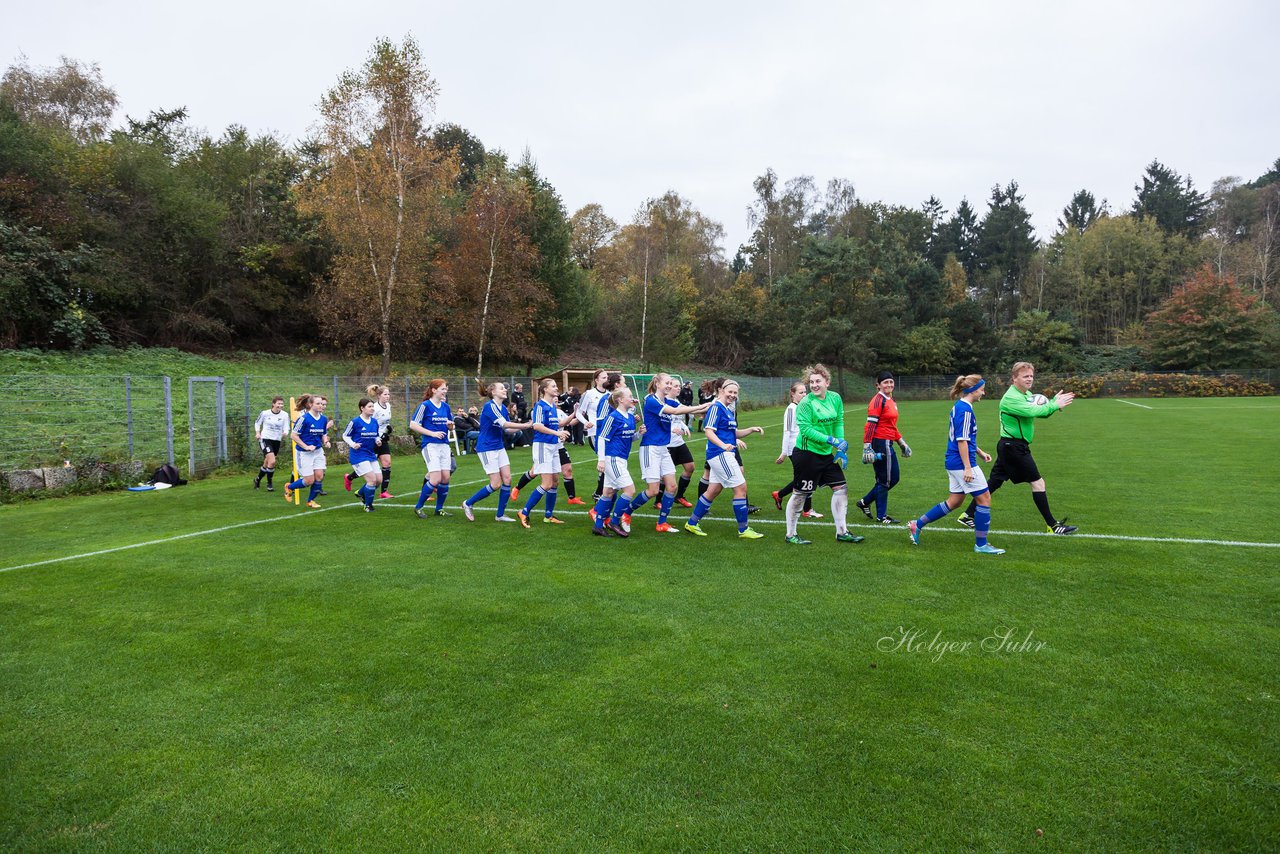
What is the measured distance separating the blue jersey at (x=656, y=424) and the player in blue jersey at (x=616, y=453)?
176mm

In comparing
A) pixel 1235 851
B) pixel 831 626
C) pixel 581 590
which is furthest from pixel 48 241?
pixel 1235 851

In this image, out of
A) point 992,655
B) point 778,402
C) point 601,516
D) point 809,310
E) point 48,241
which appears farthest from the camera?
point 809,310

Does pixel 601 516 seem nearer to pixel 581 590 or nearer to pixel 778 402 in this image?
pixel 581 590

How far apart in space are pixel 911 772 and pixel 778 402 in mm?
44268

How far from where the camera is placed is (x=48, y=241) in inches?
866

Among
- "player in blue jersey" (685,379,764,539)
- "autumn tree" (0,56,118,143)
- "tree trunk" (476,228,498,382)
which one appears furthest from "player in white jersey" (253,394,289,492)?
"autumn tree" (0,56,118,143)

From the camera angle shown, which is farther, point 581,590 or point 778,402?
point 778,402

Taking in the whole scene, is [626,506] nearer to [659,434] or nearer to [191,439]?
[659,434]

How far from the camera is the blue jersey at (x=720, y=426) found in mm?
8273

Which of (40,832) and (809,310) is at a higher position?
(809,310)

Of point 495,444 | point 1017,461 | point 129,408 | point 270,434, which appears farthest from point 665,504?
point 129,408

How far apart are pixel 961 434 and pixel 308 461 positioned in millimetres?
9293

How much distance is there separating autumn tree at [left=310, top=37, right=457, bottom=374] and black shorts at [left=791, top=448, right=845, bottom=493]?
2300 cm

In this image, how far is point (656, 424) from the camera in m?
8.14
